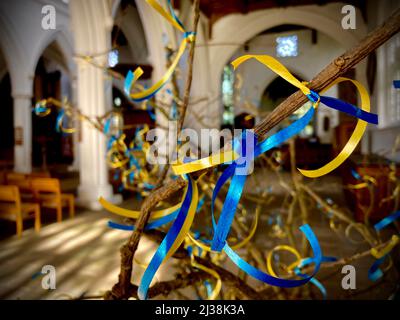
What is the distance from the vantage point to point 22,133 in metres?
9.92

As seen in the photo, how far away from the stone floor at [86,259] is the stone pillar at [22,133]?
610 cm

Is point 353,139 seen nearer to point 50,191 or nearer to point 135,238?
point 135,238

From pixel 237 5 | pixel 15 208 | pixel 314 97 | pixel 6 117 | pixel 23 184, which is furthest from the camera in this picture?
pixel 6 117

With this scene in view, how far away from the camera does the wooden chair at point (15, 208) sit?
4.09m

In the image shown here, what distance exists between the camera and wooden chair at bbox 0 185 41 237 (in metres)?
4.09

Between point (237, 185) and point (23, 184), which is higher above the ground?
point (237, 185)

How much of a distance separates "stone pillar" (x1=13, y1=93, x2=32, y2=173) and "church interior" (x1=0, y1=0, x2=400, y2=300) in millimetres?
49

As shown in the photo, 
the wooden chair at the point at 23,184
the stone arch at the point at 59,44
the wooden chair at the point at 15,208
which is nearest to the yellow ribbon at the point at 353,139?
the wooden chair at the point at 15,208

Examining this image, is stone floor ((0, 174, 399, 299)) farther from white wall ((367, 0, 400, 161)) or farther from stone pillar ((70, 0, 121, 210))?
white wall ((367, 0, 400, 161))

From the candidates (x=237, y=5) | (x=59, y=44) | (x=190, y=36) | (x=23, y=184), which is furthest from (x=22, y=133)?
(x=190, y=36)

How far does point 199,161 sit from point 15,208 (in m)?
4.77

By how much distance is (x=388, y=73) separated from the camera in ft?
18.0

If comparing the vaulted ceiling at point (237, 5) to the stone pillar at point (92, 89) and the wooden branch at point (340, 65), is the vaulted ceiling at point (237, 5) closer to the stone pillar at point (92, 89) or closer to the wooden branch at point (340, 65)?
the stone pillar at point (92, 89)
